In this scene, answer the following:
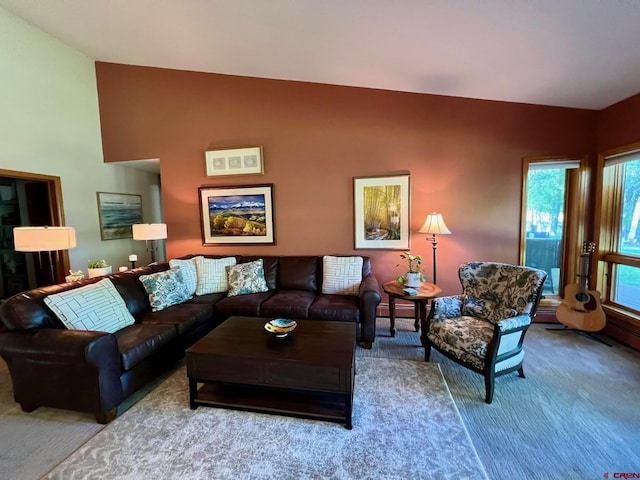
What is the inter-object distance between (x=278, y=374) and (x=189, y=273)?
84.6 inches

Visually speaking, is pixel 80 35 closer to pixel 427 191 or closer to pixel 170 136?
pixel 170 136

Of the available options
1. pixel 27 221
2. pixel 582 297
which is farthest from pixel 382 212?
pixel 27 221

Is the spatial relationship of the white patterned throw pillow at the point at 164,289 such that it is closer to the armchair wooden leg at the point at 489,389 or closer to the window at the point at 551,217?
the armchair wooden leg at the point at 489,389

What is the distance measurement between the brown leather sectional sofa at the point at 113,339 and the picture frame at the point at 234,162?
1.70m

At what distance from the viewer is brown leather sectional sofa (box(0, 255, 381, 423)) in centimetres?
194

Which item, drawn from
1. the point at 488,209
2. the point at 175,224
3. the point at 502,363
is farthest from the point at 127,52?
the point at 502,363

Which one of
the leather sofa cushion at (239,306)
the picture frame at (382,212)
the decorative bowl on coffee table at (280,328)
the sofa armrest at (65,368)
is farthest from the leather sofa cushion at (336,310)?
the sofa armrest at (65,368)

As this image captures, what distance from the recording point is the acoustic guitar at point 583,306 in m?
2.98

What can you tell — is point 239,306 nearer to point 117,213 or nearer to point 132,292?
point 132,292

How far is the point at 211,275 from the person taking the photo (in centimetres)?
365

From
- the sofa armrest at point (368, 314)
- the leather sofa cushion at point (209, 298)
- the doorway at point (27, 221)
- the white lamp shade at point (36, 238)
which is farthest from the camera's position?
the doorway at point (27, 221)

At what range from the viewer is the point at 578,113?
3.27m

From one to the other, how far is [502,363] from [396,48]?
2874mm

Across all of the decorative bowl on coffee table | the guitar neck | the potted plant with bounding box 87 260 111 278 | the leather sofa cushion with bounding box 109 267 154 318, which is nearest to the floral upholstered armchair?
the guitar neck
